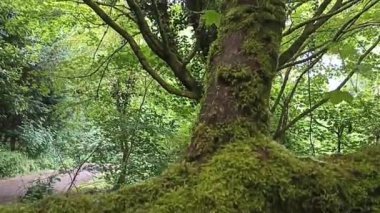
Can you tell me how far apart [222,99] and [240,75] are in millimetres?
95

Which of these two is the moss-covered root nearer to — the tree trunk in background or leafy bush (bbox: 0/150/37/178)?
the tree trunk in background

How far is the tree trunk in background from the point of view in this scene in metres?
1.17

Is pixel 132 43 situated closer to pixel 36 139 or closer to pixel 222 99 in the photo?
pixel 222 99

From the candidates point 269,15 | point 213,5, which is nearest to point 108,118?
point 213,5

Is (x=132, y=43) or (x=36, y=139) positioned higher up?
(x=36, y=139)

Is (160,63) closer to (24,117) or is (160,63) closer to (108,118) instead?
(108,118)

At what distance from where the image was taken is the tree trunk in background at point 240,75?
117cm

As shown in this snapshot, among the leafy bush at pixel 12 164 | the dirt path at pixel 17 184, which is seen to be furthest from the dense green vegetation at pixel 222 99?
the dirt path at pixel 17 184

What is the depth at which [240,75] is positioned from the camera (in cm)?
125

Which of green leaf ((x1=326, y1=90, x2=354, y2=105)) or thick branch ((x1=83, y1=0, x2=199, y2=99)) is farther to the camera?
thick branch ((x1=83, y1=0, x2=199, y2=99))

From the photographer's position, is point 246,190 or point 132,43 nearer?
point 246,190

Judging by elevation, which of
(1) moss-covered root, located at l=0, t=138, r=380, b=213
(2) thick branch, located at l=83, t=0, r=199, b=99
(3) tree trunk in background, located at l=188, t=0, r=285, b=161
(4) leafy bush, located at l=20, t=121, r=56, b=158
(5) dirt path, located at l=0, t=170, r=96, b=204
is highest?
(4) leafy bush, located at l=20, t=121, r=56, b=158

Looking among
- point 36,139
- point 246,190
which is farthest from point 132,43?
point 36,139

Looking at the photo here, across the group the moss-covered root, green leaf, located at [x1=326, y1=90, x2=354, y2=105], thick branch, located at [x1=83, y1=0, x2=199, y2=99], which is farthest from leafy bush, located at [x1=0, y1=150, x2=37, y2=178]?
the moss-covered root
